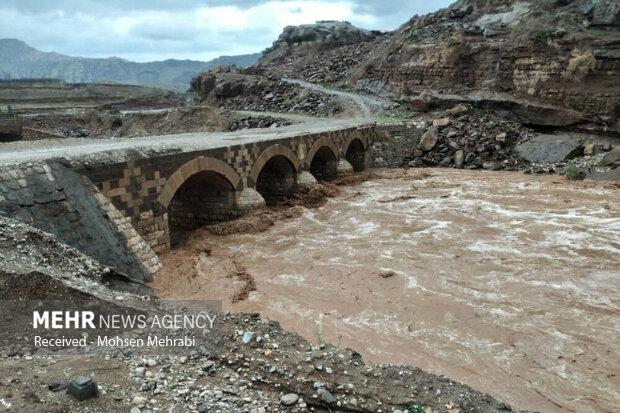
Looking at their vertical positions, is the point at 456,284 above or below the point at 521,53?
below

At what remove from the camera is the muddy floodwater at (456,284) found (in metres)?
7.50

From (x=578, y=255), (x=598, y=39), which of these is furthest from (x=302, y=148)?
(x=598, y=39)

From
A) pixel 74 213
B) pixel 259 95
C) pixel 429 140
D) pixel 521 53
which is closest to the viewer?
pixel 74 213

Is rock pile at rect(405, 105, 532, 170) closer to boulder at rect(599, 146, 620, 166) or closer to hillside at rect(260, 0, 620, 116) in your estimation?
boulder at rect(599, 146, 620, 166)

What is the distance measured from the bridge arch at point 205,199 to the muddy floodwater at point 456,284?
120cm

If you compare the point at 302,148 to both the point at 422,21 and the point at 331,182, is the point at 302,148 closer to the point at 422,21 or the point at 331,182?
the point at 331,182

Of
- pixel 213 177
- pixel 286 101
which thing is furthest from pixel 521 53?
pixel 213 177

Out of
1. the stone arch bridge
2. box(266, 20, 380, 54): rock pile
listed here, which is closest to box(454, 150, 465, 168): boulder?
the stone arch bridge

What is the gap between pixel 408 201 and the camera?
59.3ft

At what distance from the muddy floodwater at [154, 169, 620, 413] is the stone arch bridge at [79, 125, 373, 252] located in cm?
124

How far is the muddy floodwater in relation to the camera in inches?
295

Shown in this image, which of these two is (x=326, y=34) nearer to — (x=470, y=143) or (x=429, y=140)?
(x=429, y=140)

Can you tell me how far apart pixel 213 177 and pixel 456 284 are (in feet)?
25.6

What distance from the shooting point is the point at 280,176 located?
18.9 metres
